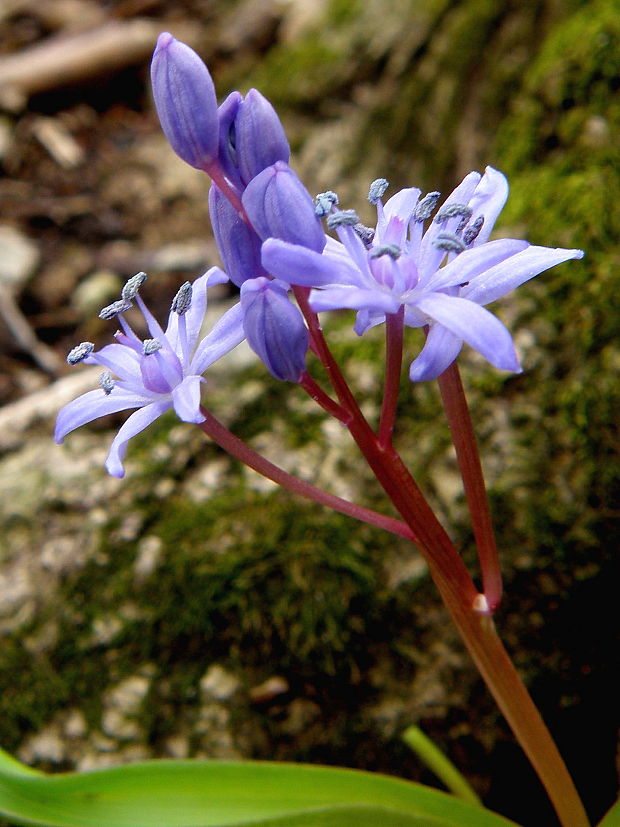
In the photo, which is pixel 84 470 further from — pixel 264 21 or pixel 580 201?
pixel 264 21

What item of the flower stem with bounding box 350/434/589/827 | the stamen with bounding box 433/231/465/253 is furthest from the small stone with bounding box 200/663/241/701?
the stamen with bounding box 433/231/465/253

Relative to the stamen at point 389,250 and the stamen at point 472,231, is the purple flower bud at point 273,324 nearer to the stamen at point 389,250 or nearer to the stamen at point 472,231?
the stamen at point 389,250

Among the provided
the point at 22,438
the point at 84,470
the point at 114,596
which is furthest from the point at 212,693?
the point at 22,438

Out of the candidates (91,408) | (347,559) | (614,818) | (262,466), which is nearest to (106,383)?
(91,408)

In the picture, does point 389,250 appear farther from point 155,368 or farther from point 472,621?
point 472,621

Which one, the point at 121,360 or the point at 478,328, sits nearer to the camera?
the point at 478,328

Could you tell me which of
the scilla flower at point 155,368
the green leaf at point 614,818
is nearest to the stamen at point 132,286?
the scilla flower at point 155,368

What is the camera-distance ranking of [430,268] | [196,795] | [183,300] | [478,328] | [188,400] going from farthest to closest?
[196,795], [183,300], [430,268], [188,400], [478,328]
